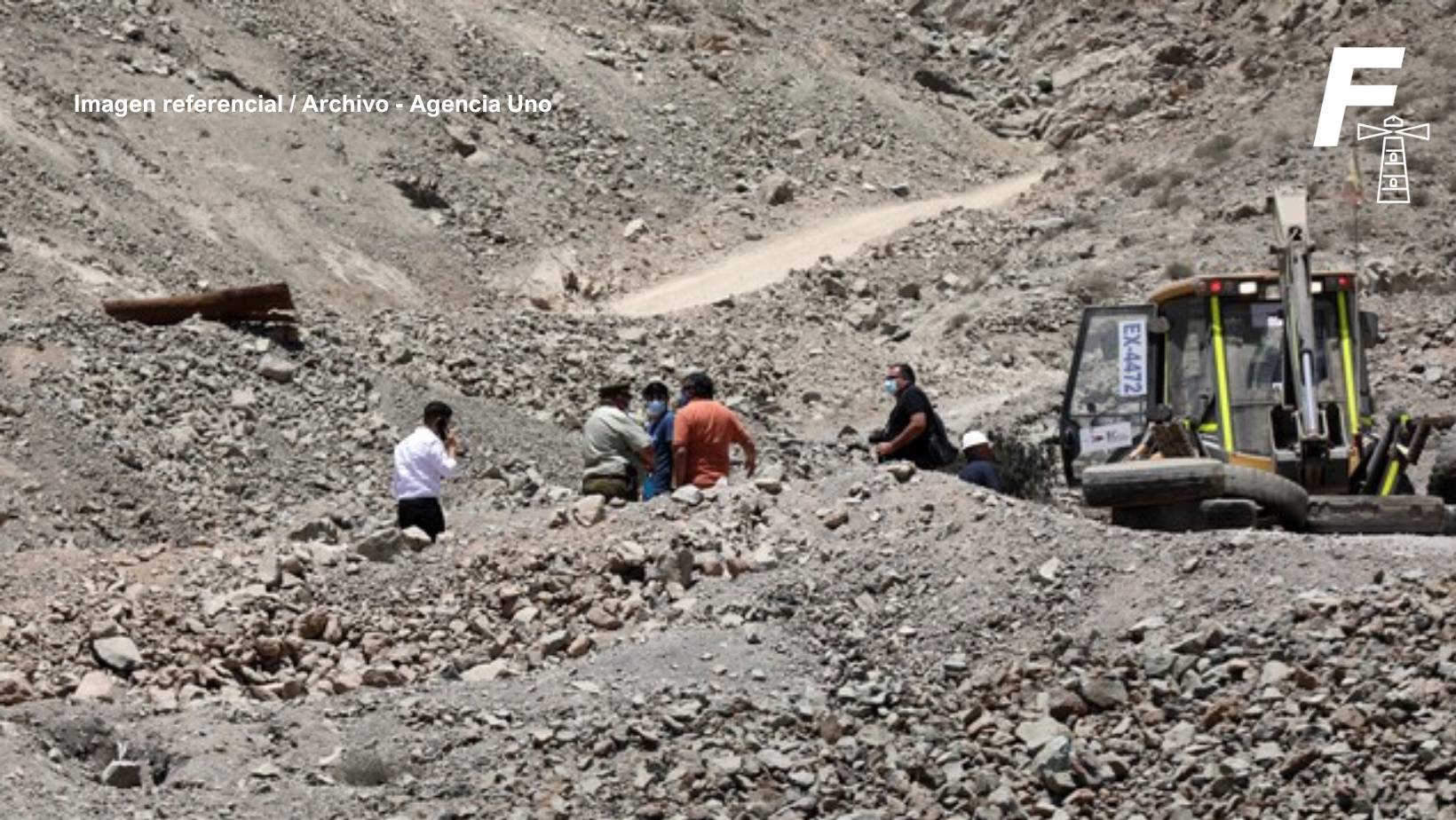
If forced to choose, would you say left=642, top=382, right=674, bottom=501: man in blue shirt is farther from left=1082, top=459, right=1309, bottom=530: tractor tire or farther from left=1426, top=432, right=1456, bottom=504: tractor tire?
left=1426, top=432, right=1456, bottom=504: tractor tire

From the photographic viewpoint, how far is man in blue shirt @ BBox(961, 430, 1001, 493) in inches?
661

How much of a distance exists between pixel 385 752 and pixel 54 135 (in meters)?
22.0

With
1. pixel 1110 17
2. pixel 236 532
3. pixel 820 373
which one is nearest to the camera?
pixel 236 532

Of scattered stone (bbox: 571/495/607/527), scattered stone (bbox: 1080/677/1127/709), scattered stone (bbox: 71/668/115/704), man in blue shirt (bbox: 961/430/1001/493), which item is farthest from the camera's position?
A: scattered stone (bbox: 571/495/607/527)

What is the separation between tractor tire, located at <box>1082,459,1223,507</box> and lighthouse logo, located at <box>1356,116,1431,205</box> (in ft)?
58.1

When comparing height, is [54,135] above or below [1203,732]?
above

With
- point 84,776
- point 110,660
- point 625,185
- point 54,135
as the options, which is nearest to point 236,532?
point 110,660

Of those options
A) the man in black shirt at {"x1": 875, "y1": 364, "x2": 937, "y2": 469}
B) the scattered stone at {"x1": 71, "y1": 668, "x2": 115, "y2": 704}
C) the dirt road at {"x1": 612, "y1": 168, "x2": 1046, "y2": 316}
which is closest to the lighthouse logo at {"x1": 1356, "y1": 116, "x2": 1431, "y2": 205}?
the dirt road at {"x1": 612, "y1": 168, "x2": 1046, "y2": 316}

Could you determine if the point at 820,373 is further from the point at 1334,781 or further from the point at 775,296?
the point at 1334,781

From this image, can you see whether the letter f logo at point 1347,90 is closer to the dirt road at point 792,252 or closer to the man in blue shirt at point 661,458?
the dirt road at point 792,252

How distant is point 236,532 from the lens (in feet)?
72.2

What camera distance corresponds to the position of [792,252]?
3719cm

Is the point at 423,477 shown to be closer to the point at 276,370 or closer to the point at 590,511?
the point at 590,511

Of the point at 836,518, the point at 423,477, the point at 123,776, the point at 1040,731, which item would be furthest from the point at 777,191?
the point at 1040,731
